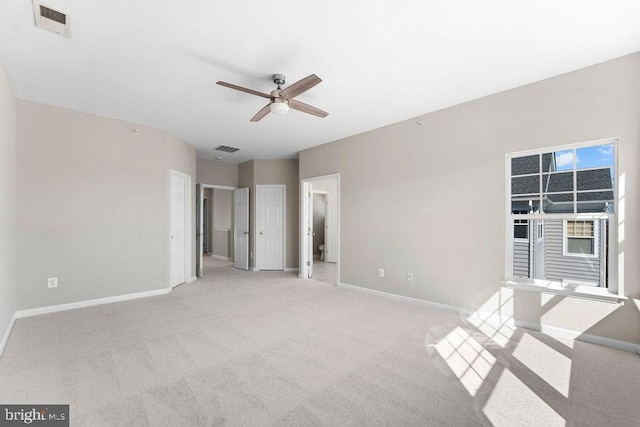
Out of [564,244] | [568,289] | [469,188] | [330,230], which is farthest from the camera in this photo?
[330,230]

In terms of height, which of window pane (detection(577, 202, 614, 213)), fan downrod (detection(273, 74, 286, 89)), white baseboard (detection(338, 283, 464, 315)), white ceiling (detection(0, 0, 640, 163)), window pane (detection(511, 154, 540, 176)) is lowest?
white baseboard (detection(338, 283, 464, 315))

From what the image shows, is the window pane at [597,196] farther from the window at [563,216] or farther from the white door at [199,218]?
the white door at [199,218]

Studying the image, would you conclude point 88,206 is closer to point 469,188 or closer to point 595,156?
point 469,188

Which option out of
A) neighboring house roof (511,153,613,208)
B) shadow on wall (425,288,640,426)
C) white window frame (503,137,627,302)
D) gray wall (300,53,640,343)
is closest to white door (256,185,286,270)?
gray wall (300,53,640,343)

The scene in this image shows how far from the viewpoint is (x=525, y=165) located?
10.8 feet

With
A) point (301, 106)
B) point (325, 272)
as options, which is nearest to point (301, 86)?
point (301, 106)

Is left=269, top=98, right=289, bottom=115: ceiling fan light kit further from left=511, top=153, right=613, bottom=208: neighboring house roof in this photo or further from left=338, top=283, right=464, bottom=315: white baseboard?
left=338, top=283, right=464, bottom=315: white baseboard

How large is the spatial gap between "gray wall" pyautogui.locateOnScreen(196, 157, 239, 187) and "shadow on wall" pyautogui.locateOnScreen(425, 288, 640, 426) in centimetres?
594

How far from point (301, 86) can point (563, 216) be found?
3.06 meters

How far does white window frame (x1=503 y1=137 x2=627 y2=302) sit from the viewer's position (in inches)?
108

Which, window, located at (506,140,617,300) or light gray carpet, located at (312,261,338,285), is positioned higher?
window, located at (506,140,617,300)

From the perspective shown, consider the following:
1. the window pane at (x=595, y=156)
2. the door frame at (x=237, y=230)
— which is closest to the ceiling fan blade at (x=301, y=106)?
the window pane at (x=595, y=156)

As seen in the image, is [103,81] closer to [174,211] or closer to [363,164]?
[174,211]

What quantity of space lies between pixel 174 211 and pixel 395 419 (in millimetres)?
4914
